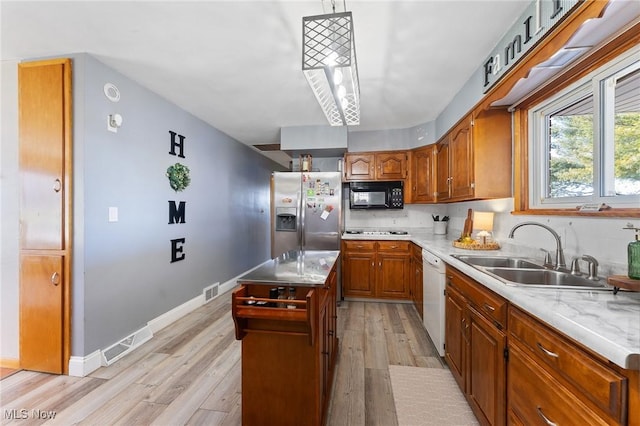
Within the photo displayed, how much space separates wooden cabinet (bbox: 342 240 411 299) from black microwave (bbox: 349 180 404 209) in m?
0.62

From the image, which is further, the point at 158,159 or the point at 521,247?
the point at 158,159

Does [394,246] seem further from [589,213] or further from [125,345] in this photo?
[125,345]

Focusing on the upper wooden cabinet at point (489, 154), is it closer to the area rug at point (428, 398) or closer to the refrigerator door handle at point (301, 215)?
the area rug at point (428, 398)

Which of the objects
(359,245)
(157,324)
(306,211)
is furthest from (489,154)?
(157,324)

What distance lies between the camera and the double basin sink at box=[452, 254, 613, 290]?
1.34 m

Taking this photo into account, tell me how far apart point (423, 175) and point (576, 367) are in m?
3.22

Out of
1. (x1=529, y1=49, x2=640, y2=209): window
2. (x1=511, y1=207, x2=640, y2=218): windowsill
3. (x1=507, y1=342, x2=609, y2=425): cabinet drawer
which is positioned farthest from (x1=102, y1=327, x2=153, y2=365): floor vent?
(x1=529, y1=49, x2=640, y2=209): window

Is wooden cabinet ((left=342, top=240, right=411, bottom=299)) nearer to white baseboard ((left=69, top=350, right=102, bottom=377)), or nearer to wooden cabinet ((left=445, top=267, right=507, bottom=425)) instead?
wooden cabinet ((left=445, top=267, right=507, bottom=425))

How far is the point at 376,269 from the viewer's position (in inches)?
148

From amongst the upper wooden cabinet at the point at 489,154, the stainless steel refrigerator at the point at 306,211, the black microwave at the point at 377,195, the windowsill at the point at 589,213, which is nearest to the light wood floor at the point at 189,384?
the stainless steel refrigerator at the point at 306,211

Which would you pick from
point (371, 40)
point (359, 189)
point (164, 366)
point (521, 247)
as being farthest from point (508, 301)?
point (359, 189)

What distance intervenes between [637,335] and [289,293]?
137cm

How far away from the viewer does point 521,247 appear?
87.8 inches

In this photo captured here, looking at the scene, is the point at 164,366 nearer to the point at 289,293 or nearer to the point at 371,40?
the point at 289,293
